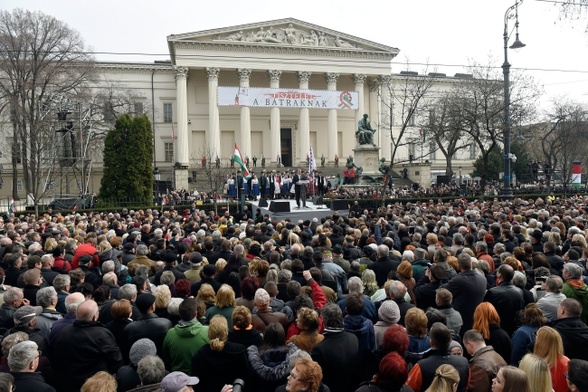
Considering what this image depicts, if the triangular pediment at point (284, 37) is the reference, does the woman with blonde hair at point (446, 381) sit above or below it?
below

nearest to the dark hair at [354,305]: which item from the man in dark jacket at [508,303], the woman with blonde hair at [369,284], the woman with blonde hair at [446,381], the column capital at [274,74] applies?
the woman with blonde hair at [446,381]

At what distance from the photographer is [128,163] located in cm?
2925

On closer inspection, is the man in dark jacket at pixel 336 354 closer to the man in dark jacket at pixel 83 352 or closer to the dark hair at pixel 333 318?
the dark hair at pixel 333 318

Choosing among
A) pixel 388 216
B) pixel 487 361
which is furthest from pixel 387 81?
pixel 487 361

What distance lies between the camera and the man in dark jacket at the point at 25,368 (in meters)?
3.94

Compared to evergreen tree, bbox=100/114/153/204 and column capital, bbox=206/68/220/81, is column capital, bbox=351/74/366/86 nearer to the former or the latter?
column capital, bbox=206/68/220/81

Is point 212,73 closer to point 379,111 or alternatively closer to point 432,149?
point 379,111

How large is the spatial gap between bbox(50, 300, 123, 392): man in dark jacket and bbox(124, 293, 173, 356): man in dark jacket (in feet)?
1.10

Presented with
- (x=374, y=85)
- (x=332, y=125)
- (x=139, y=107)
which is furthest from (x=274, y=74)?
(x=139, y=107)

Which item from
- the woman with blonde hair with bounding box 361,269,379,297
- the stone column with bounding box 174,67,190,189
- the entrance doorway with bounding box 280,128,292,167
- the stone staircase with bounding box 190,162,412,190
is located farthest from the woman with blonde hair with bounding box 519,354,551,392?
the entrance doorway with bounding box 280,128,292,167

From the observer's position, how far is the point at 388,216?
17266 mm

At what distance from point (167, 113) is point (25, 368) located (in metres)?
58.7

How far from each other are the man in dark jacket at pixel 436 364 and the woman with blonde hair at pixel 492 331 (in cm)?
123

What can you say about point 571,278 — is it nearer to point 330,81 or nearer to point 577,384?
point 577,384
